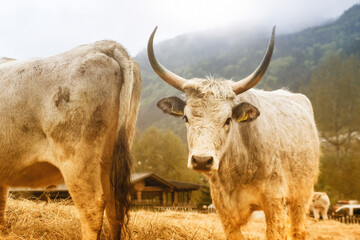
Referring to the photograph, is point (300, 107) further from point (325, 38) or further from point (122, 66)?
point (325, 38)

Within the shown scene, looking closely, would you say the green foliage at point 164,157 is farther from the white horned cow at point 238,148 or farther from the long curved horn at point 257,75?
the long curved horn at point 257,75

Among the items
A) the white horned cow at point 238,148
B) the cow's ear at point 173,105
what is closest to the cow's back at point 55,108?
the cow's ear at point 173,105

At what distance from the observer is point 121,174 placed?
12.1 feet

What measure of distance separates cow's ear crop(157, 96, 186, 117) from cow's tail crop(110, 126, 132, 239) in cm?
54

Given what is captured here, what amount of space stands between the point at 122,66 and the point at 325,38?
187 m

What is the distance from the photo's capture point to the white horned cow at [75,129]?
349 cm

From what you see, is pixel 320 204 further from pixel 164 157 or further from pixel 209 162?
pixel 164 157

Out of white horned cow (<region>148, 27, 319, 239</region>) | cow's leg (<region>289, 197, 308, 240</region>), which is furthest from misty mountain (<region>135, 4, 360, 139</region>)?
white horned cow (<region>148, 27, 319, 239</region>)

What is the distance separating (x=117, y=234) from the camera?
3.85m

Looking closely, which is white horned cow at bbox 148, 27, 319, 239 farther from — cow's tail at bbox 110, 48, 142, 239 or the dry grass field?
the dry grass field

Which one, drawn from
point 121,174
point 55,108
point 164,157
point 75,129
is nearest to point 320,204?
point 121,174

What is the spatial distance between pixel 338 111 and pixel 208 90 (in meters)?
39.5

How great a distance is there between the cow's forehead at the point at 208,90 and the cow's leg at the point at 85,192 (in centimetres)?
127

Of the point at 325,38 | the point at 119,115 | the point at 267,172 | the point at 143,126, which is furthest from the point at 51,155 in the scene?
the point at 325,38
